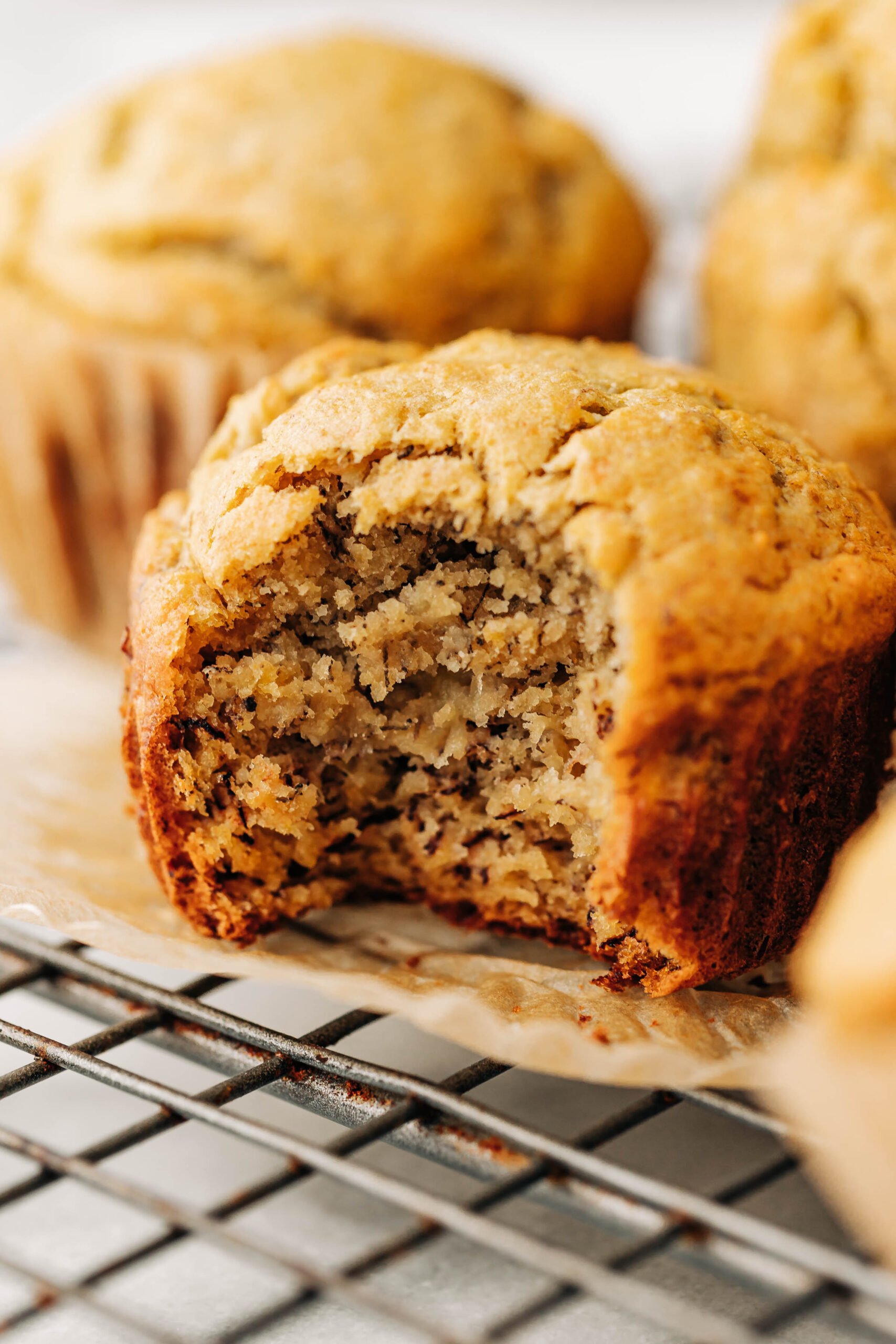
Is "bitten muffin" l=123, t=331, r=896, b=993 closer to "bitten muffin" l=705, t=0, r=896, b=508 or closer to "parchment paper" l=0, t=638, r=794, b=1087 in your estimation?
"parchment paper" l=0, t=638, r=794, b=1087

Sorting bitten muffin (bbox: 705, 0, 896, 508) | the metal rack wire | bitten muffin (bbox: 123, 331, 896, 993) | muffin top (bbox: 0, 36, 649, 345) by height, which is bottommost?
the metal rack wire

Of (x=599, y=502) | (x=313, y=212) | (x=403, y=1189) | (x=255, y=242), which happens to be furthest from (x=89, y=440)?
(x=403, y=1189)

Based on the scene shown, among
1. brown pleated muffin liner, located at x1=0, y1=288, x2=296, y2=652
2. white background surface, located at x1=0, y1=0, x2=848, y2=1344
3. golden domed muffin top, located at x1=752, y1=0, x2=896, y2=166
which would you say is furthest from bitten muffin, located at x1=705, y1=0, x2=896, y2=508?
brown pleated muffin liner, located at x1=0, y1=288, x2=296, y2=652

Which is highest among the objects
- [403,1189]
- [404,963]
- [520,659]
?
[520,659]

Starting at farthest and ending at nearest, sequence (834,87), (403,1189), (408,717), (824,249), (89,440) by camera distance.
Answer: (89,440), (834,87), (824,249), (408,717), (403,1189)

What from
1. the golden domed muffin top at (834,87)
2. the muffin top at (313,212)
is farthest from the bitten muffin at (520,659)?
the golden domed muffin top at (834,87)

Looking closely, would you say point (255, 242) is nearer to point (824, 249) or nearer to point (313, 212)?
point (313, 212)

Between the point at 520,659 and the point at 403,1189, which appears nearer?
the point at 403,1189

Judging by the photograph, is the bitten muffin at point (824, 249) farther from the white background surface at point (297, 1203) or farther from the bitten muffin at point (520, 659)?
the bitten muffin at point (520, 659)
